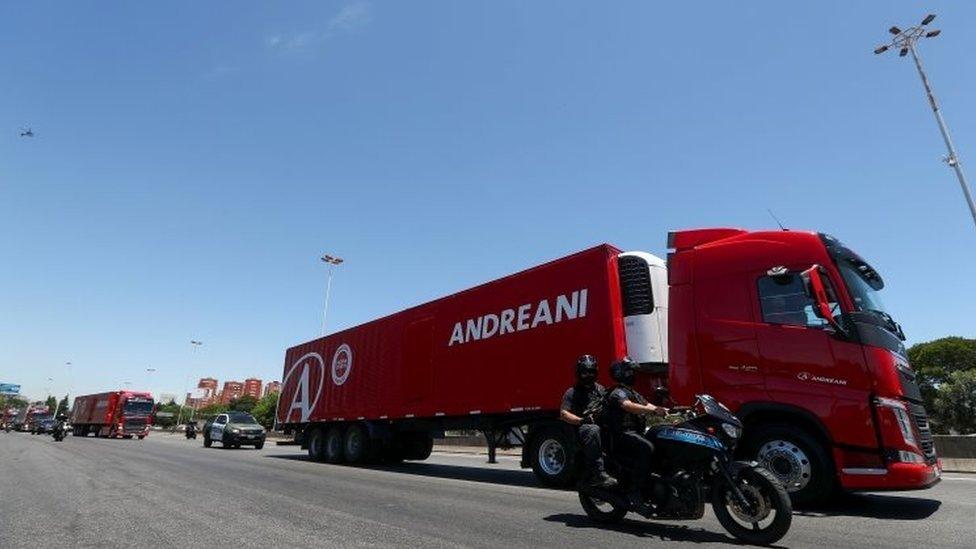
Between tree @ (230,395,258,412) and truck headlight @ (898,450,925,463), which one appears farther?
tree @ (230,395,258,412)

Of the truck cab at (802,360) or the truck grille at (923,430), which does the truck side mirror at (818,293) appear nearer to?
the truck cab at (802,360)

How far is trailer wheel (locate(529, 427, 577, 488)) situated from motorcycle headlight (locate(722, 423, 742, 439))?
3993 millimetres

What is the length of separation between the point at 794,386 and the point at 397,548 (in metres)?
4.81

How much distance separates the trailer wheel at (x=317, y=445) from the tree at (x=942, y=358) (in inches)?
2657

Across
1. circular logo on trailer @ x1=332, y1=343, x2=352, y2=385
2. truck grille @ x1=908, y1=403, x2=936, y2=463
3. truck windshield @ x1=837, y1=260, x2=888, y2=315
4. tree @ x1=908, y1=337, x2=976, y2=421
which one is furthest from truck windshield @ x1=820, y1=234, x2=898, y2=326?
tree @ x1=908, y1=337, x2=976, y2=421

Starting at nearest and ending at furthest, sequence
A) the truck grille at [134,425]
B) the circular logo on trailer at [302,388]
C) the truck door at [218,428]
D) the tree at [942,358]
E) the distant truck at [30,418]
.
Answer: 1. the circular logo on trailer at [302,388]
2. the truck door at [218,428]
3. the truck grille at [134,425]
4. the distant truck at [30,418]
5. the tree at [942,358]

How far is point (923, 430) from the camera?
643cm

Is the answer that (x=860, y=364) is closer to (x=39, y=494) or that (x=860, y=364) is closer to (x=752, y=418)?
(x=752, y=418)

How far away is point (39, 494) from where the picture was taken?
8.03m

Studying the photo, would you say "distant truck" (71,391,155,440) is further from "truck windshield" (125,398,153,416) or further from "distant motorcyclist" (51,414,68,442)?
"distant motorcyclist" (51,414,68,442)

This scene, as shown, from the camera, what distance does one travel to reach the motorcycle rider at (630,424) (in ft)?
17.1

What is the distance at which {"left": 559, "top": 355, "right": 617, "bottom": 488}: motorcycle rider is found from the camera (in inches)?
218

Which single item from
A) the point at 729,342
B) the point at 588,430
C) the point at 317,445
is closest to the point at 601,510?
the point at 588,430

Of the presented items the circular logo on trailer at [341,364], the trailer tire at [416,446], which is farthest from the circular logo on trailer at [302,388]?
the trailer tire at [416,446]
